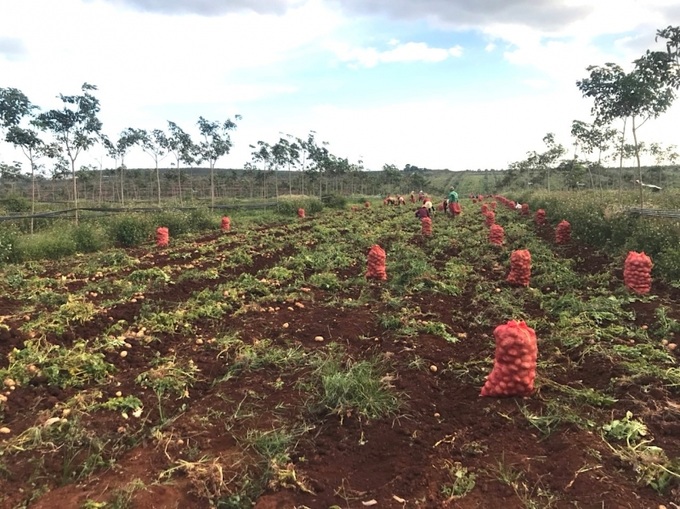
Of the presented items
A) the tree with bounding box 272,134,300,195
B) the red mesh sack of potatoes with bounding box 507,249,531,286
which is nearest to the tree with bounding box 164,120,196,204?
the tree with bounding box 272,134,300,195

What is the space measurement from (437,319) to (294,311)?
6.88ft

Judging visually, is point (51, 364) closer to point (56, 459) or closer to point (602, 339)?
point (56, 459)

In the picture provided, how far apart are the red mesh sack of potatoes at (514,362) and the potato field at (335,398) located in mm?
27

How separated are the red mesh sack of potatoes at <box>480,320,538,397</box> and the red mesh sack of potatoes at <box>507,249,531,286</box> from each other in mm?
4729

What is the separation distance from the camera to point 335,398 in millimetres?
4238

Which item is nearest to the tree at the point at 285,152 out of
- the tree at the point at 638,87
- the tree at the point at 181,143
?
the tree at the point at 181,143

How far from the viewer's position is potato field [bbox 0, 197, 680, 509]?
312 centimetres

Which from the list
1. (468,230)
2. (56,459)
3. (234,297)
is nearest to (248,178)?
(468,230)

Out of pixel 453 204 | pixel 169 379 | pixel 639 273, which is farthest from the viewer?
pixel 453 204

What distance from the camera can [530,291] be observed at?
837 centimetres

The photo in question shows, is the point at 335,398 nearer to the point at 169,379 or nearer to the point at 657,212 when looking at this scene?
the point at 169,379

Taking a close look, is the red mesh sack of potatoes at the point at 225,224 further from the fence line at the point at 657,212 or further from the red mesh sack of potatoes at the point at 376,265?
the fence line at the point at 657,212

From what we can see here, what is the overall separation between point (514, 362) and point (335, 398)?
1594 mm

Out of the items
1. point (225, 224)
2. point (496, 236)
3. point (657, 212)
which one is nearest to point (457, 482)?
point (657, 212)
